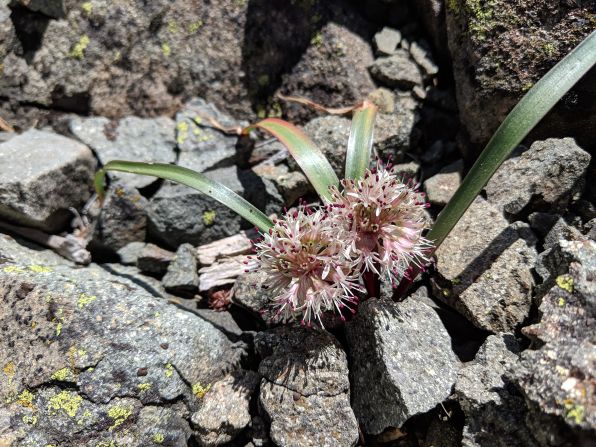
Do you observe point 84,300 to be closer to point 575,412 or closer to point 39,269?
point 39,269

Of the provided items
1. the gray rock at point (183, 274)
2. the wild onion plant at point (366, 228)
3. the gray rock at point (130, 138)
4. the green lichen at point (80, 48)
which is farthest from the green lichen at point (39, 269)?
the green lichen at point (80, 48)

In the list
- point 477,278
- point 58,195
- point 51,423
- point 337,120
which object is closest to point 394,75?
point 337,120

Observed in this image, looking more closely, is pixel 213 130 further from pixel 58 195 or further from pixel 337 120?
pixel 58 195

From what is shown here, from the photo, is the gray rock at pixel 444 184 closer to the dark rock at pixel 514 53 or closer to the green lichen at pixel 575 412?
the dark rock at pixel 514 53

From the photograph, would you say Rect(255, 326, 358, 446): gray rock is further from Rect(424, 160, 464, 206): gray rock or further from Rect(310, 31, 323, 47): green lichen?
Rect(310, 31, 323, 47): green lichen

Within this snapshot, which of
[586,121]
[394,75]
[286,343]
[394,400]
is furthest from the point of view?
[394,75]

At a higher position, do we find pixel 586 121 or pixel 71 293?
pixel 586 121

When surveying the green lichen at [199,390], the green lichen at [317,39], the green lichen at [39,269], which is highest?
the green lichen at [317,39]
